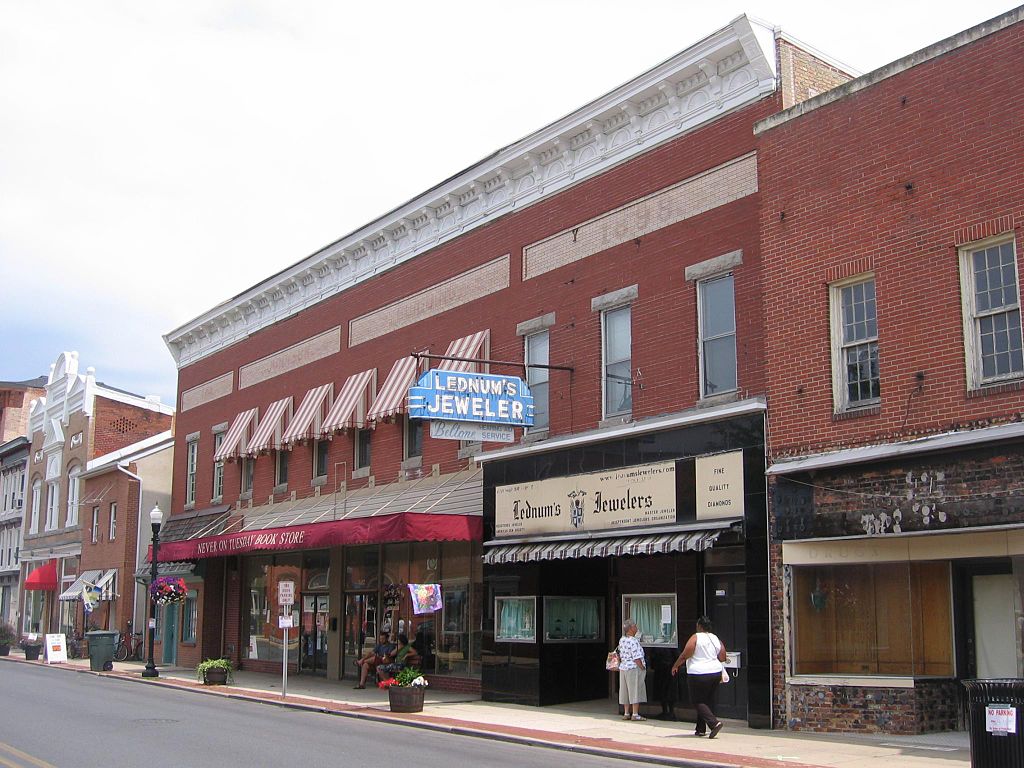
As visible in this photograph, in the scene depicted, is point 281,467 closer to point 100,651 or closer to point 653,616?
point 100,651

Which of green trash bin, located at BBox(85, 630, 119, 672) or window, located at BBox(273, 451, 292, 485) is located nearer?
window, located at BBox(273, 451, 292, 485)

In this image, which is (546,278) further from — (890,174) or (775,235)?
(890,174)

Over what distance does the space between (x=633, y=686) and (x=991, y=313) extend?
26.0 feet

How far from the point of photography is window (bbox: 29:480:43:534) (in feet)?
171

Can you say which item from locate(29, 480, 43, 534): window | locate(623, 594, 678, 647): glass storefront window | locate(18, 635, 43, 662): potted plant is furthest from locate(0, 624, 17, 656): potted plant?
locate(623, 594, 678, 647): glass storefront window

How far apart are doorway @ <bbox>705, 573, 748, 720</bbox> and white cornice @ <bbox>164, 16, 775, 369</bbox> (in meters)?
7.48

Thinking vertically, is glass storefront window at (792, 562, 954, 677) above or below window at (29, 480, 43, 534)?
below

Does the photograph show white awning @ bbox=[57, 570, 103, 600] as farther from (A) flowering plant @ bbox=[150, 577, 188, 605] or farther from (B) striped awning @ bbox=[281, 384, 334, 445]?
(B) striped awning @ bbox=[281, 384, 334, 445]

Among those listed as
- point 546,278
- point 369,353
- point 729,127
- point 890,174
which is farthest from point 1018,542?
point 369,353

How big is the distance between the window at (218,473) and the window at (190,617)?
324cm

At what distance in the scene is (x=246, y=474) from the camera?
33344 millimetres

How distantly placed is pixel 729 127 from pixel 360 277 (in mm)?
12547

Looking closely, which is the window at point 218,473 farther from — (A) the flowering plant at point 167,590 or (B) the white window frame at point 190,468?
(A) the flowering plant at point 167,590

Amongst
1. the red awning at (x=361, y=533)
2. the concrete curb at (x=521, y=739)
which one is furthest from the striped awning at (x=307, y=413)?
the concrete curb at (x=521, y=739)
